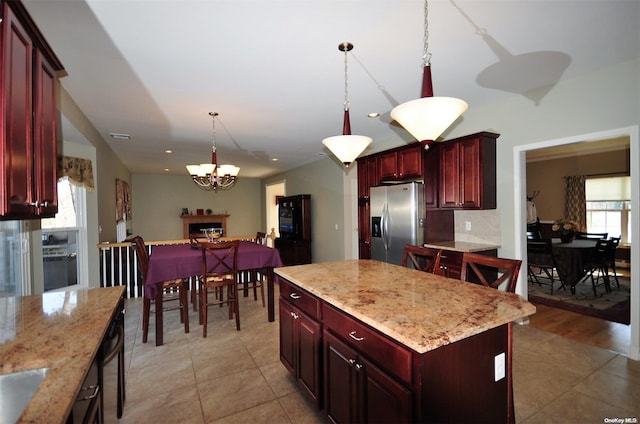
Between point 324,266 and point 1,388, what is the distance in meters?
1.82

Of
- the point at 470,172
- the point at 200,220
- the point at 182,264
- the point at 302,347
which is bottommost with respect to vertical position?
the point at 302,347

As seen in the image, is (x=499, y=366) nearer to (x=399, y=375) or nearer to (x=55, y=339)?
→ (x=399, y=375)

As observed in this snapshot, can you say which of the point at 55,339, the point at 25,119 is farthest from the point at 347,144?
the point at 55,339

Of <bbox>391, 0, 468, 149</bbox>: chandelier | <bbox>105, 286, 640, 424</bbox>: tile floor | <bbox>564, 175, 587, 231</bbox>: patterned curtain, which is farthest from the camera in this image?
<bbox>564, 175, 587, 231</bbox>: patterned curtain

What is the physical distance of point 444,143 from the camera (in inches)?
150

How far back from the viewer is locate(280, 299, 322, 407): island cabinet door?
1.84 metres

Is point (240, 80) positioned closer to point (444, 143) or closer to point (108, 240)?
point (444, 143)

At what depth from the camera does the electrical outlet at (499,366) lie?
1.45m

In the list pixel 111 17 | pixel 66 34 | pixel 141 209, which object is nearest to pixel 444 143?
pixel 111 17

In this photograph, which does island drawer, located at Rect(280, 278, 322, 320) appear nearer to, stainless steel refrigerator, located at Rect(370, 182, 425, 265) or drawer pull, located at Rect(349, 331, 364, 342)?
drawer pull, located at Rect(349, 331, 364, 342)

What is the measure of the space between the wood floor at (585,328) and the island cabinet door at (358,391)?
2806mm

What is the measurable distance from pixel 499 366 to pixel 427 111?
52.0 inches

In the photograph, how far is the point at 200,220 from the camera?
9539 mm

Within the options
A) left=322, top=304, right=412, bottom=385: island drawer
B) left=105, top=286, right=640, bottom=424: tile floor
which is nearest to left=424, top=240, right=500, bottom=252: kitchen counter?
left=105, top=286, right=640, bottom=424: tile floor
